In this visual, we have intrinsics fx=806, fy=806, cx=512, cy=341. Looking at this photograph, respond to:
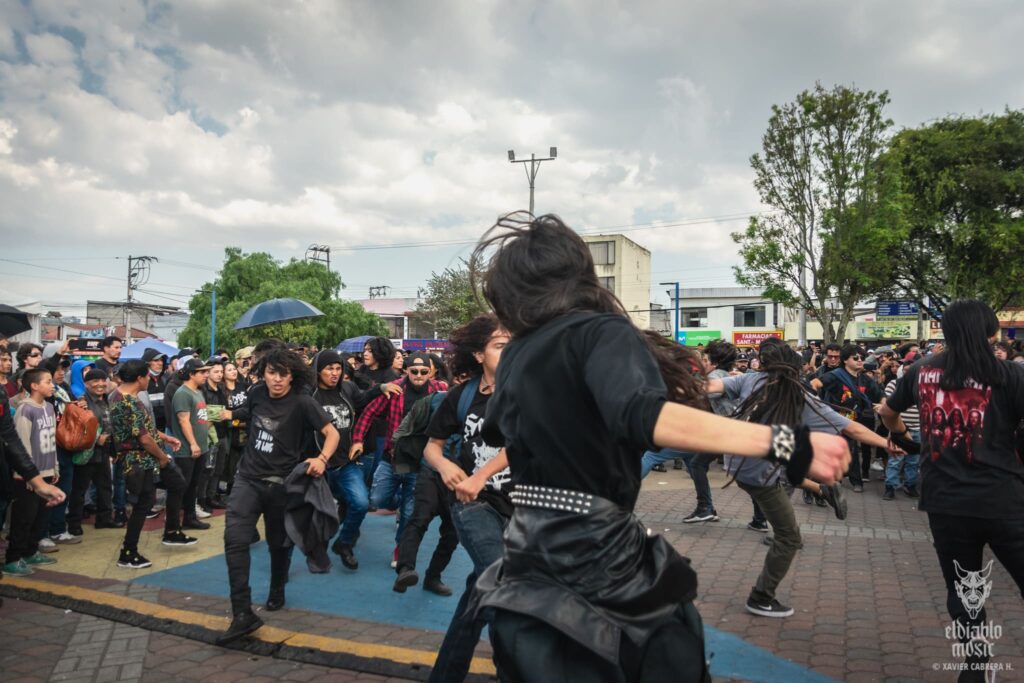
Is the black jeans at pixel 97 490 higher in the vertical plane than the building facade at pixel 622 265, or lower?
lower

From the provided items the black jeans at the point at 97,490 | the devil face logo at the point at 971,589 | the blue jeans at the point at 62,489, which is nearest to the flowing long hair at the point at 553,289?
the devil face logo at the point at 971,589

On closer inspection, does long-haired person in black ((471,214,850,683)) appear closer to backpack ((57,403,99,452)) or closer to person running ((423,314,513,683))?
person running ((423,314,513,683))

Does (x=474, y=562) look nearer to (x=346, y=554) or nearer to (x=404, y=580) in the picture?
(x=404, y=580)

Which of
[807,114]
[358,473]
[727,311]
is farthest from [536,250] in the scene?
[727,311]

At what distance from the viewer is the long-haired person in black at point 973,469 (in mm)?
3678

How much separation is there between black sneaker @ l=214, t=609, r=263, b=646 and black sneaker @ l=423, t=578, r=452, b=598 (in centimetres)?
136

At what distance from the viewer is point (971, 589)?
3756 millimetres

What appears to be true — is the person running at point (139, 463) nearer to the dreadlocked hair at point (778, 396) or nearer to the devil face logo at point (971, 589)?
the dreadlocked hair at point (778, 396)

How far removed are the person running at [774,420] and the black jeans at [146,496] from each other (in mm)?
4773

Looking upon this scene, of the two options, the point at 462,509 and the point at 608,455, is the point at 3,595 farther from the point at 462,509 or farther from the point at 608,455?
the point at 608,455

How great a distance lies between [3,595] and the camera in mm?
5867

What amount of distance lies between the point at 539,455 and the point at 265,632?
12.3ft

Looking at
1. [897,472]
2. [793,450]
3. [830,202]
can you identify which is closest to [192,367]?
[793,450]

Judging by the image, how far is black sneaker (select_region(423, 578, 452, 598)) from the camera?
5863 millimetres
